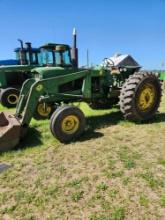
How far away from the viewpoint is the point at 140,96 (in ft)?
21.6

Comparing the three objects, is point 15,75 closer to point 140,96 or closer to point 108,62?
point 108,62

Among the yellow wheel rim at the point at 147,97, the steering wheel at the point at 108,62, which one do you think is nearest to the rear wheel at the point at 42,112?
the steering wheel at the point at 108,62

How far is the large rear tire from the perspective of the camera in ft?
20.7

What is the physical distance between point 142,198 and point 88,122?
12.7 feet

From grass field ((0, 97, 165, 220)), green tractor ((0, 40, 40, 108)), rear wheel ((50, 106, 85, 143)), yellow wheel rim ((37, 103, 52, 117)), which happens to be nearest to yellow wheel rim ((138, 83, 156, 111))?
grass field ((0, 97, 165, 220))

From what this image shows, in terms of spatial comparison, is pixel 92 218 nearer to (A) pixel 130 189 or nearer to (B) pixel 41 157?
(A) pixel 130 189

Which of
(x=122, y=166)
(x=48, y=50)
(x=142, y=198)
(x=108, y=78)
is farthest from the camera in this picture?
(x=48, y=50)

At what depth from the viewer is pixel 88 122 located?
22.8 feet

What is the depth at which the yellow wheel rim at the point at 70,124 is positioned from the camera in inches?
209

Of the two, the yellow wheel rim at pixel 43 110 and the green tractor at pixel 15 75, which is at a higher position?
the green tractor at pixel 15 75

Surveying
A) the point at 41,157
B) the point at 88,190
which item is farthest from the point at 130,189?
the point at 41,157

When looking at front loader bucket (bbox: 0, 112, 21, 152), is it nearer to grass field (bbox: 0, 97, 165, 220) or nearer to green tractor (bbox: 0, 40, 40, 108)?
grass field (bbox: 0, 97, 165, 220)

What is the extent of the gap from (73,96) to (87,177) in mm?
2908

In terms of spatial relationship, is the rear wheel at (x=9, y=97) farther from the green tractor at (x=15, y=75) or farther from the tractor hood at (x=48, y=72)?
the tractor hood at (x=48, y=72)
